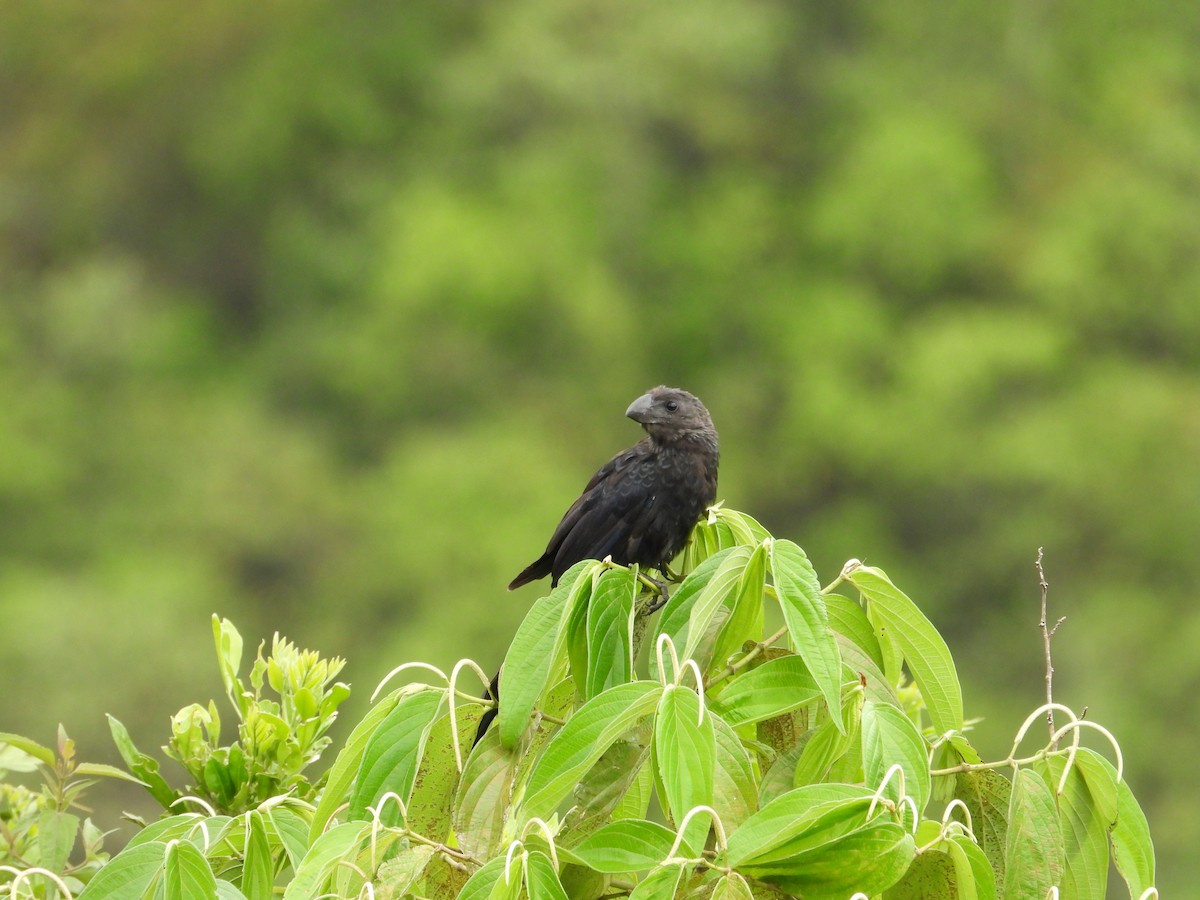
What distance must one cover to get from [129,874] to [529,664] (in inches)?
17.5

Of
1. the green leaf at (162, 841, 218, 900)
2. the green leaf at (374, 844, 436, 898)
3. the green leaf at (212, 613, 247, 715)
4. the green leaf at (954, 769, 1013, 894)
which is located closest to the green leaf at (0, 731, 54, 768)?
the green leaf at (212, 613, 247, 715)

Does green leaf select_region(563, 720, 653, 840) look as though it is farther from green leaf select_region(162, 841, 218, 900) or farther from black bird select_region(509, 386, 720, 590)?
black bird select_region(509, 386, 720, 590)

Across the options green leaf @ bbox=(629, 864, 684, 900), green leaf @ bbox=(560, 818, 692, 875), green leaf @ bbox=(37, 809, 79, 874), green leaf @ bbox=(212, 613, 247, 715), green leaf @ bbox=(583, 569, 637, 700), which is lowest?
green leaf @ bbox=(629, 864, 684, 900)

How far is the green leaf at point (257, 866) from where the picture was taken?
5.08 feet

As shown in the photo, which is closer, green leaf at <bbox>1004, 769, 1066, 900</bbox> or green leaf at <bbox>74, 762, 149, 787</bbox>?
green leaf at <bbox>1004, 769, 1066, 900</bbox>

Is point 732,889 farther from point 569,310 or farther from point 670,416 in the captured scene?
point 569,310

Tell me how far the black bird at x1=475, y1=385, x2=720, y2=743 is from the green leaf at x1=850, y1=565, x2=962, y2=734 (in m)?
1.06

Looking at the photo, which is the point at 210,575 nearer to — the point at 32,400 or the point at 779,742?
the point at 32,400

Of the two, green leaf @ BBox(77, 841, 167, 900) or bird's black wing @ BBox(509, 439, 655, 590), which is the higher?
bird's black wing @ BBox(509, 439, 655, 590)

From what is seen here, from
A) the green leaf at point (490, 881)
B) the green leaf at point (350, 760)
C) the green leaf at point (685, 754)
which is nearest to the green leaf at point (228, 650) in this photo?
the green leaf at point (350, 760)

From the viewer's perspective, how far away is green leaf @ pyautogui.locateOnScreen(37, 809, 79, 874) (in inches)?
78.3

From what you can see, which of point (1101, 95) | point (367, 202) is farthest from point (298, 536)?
point (1101, 95)

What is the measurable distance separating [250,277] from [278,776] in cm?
2400

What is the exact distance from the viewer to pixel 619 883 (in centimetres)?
158
